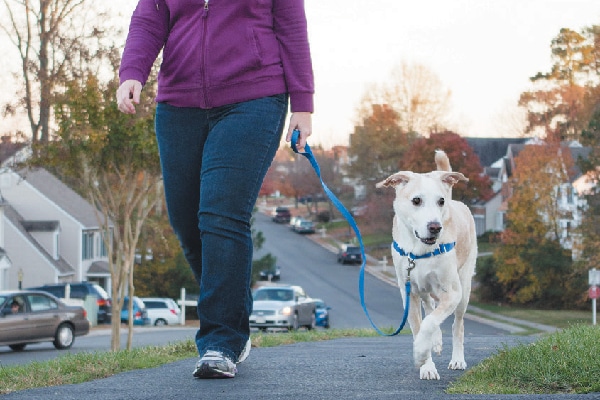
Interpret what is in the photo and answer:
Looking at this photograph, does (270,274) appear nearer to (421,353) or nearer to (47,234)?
(47,234)

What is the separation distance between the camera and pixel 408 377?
6203 millimetres

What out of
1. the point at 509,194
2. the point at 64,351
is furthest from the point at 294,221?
the point at 64,351

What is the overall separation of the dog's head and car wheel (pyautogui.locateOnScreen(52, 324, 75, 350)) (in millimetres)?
22205

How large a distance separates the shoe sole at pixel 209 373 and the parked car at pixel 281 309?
2502 cm

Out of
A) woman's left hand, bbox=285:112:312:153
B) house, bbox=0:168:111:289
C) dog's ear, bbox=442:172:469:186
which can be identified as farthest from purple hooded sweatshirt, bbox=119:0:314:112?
house, bbox=0:168:111:289

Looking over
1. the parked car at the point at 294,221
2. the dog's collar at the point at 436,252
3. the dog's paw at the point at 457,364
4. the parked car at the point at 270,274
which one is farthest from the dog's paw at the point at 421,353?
the parked car at the point at 294,221

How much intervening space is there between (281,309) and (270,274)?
3881cm

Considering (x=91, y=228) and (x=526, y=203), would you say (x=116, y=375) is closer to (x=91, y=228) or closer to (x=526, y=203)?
(x=526, y=203)

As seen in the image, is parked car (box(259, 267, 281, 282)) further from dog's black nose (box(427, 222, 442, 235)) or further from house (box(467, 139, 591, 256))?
dog's black nose (box(427, 222, 442, 235))

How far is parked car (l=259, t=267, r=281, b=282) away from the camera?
230ft

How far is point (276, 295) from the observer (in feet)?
110

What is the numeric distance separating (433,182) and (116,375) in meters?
2.27

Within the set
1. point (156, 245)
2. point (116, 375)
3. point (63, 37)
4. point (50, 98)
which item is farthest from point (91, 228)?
point (116, 375)

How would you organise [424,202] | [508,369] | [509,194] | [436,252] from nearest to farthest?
[508,369]
[424,202]
[436,252]
[509,194]
